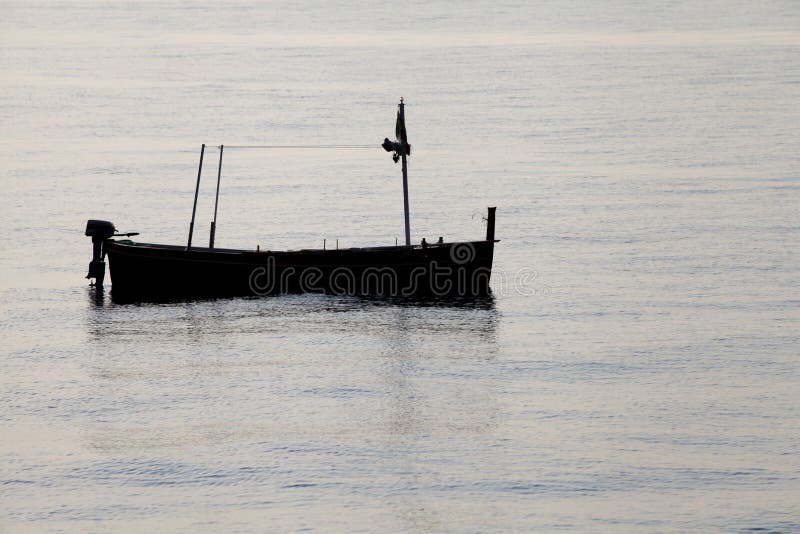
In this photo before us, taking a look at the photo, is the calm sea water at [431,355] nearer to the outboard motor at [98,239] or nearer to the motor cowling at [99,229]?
the outboard motor at [98,239]

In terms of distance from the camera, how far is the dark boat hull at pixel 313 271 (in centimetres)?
5822

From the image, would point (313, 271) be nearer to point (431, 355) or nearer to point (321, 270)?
point (321, 270)

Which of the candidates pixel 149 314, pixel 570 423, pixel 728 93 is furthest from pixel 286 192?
pixel 728 93

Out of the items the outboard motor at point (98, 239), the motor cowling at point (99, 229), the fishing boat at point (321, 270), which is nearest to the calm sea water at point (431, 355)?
the fishing boat at point (321, 270)

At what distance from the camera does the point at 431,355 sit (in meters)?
50.6

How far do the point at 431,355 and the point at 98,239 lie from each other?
69.0 ft

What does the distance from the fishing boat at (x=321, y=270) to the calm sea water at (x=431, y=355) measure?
97 centimetres

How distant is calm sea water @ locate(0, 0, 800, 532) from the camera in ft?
120

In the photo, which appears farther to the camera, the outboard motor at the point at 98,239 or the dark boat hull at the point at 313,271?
the outboard motor at the point at 98,239

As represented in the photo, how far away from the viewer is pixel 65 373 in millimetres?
48688

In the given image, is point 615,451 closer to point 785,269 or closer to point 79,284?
point 785,269

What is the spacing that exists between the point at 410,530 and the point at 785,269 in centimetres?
3781

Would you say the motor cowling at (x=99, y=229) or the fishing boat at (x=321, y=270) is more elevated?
the motor cowling at (x=99, y=229)

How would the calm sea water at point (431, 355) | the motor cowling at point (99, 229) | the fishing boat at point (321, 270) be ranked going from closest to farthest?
the calm sea water at point (431, 355), the fishing boat at point (321, 270), the motor cowling at point (99, 229)
